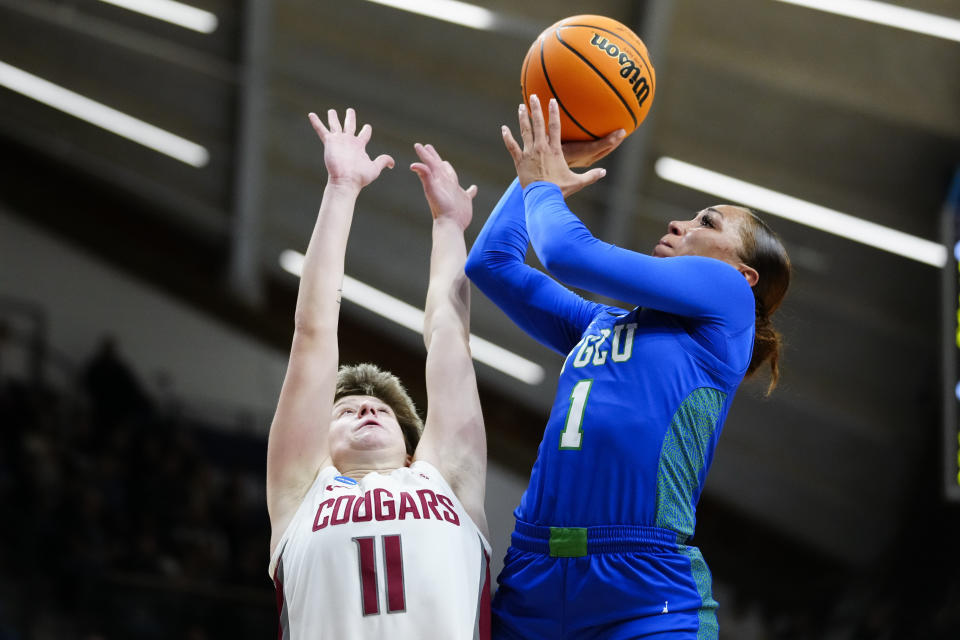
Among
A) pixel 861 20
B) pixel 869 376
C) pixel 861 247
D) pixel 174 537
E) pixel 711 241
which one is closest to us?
pixel 711 241

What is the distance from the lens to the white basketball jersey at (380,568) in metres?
2.67

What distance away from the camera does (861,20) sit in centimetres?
785

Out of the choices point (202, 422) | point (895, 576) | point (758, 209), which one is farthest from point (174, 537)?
point (895, 576)

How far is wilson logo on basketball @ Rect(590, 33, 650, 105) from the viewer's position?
309cm

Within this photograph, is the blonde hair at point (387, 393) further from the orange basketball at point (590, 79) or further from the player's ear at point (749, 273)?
the player's ear at point (749, 273)

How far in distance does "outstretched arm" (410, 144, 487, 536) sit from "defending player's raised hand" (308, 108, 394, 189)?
0.20 metres

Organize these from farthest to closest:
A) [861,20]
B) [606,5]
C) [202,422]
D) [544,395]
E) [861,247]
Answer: [202,422] → [544,395] → [861,247] → [606,5] → [861,20]

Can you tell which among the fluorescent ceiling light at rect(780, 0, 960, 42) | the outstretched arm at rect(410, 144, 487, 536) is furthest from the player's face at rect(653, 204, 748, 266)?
the fluorescent ceiling light at rect(780, 0, 960, 42)

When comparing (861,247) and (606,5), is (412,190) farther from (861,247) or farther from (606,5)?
(861,247)

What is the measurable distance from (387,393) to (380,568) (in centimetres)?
76

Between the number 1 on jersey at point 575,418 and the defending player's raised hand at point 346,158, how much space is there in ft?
3.17

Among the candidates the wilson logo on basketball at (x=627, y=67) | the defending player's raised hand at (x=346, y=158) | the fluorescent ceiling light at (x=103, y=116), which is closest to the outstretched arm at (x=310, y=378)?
the defending player's raised hand at (x=346, y=158)

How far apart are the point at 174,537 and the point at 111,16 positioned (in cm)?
571

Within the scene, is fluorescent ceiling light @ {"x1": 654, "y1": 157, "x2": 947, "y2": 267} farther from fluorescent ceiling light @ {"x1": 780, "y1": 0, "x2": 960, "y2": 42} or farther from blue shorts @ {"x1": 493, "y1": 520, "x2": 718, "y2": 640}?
blue shorts @ {"x1": 493, "y1": 520, "x2": 718, "y2": 640}
